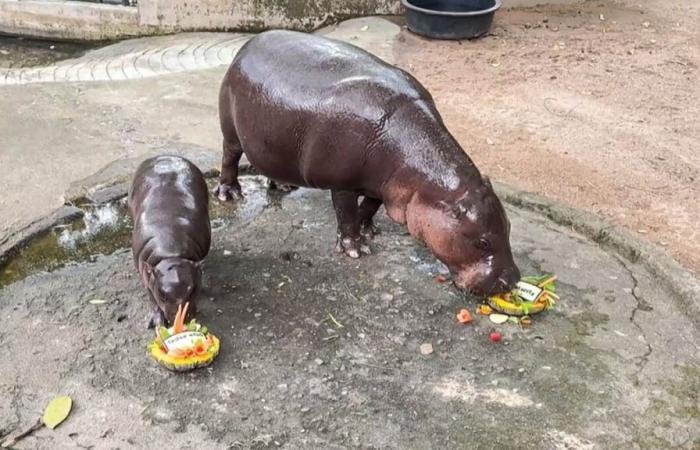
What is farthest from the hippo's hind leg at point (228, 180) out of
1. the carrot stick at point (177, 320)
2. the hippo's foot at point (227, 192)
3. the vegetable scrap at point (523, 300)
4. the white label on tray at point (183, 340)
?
the vegetable scrap at point (523, 300)

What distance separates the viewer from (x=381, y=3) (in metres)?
9.48

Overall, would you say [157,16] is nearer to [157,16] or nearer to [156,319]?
[157,16]

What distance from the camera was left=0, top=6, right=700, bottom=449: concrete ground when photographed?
11.2ft

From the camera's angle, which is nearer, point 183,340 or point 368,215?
point 183,340

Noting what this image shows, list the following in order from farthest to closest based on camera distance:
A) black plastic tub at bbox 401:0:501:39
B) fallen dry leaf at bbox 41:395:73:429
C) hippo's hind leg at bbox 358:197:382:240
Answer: black plastic tub at bbox 401:0:501:39
hippo's hind leg at bbox 358:197:382:240
fallen dry leaf at bbox 41:395:73:429

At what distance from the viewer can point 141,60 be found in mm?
7949

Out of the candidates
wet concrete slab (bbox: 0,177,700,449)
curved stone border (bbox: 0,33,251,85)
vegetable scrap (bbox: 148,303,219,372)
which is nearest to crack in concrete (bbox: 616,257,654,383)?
wet concrete slab (bbox: 0,177,700,449)

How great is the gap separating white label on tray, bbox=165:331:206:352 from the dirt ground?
2.81 metres

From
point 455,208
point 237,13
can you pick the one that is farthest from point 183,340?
point 237,13

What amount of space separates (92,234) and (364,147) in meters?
1.85

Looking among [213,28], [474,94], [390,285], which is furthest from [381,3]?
[390,285]

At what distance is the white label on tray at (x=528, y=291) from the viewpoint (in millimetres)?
4113

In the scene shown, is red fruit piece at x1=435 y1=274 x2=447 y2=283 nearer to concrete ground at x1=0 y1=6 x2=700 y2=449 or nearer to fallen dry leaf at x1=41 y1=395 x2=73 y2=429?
concrete ground at x1=0 y1=6 x2=700 y2=449

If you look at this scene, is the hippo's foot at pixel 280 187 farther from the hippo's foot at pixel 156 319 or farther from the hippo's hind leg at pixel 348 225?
the hippo's foot at pixel 156 319
